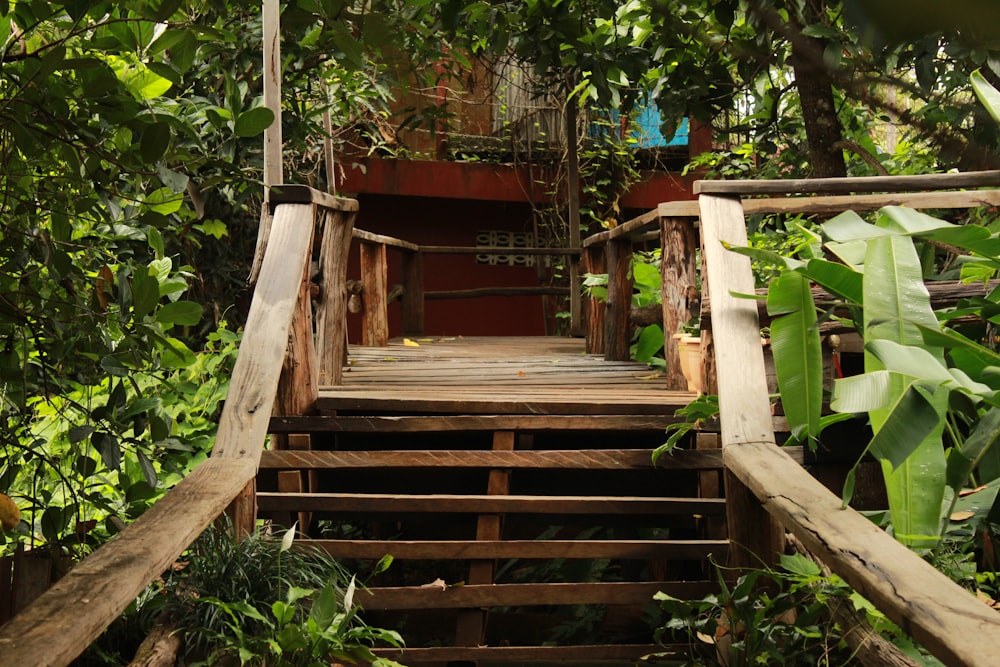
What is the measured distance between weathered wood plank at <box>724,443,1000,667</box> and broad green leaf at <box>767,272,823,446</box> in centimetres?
13

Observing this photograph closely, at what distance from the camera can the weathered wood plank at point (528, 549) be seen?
2.97 meters

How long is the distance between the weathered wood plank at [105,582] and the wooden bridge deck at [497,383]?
1.32 m

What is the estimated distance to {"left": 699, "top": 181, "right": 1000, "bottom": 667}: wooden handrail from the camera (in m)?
1.42

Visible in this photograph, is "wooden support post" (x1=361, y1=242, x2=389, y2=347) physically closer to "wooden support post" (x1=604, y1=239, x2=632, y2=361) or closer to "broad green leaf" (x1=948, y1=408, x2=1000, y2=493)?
"wooden support post" (x1=604, y1=239, x2=632, y2=361)

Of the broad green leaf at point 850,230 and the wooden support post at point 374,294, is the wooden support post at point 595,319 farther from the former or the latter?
the broad green leaf at point 850,230

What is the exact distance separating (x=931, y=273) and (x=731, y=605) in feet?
4.54

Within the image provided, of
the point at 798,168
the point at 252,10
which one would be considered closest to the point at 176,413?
the point at 252,10

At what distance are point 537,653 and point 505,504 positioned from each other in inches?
19.8

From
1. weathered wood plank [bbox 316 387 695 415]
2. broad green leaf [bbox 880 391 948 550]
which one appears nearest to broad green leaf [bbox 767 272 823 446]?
broad green leaf [bbox 880 391 948 550]

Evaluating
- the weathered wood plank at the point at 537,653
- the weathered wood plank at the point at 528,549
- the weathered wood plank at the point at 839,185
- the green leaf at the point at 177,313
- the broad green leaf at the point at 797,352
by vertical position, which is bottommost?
the weathered wood plank at the point at 537,653

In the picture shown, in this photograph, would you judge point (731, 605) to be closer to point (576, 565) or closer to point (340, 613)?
point (340, 613)

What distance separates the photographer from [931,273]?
10.1 ft

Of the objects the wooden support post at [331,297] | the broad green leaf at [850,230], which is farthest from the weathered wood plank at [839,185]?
the wooden support post at [331,297]

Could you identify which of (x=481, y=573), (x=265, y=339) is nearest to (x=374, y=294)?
(x=265, y=339)
